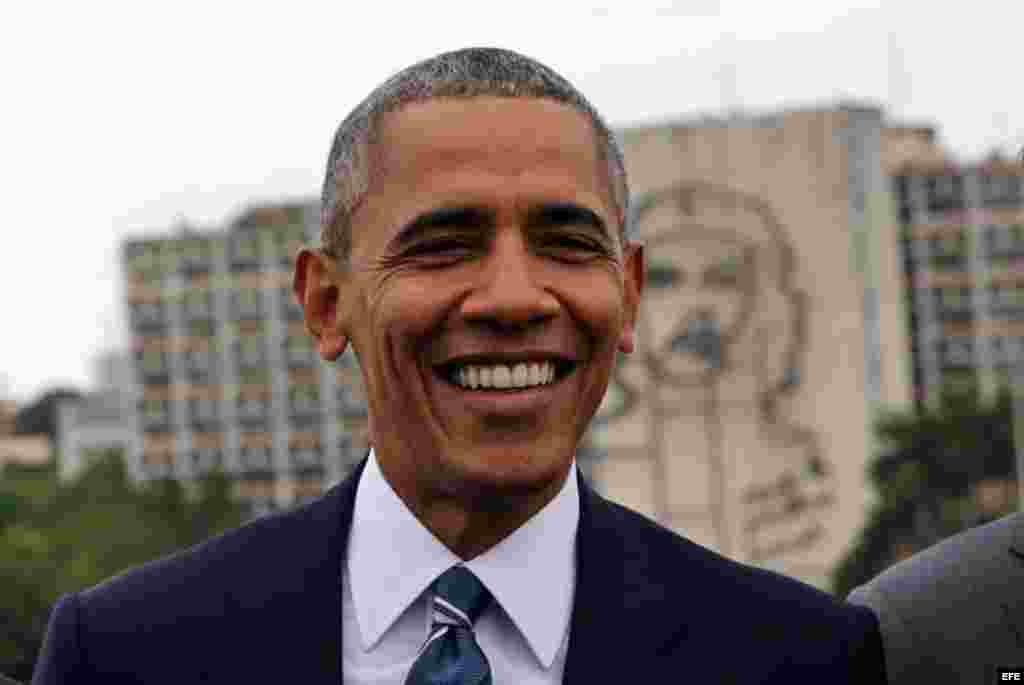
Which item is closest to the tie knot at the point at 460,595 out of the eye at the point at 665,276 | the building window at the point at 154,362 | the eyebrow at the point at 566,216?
the eyebrow at the point at 566,216

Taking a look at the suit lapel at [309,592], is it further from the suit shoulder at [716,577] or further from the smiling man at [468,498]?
the suit shoulder at [716,577]

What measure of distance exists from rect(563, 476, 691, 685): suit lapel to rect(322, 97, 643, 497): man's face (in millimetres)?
189

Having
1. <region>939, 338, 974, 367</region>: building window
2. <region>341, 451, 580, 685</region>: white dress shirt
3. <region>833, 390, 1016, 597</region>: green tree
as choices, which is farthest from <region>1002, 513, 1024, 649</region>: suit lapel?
<region>939, 338, 974, 367</region>: building window

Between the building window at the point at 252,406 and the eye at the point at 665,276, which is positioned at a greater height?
the eye at the point at 665,276

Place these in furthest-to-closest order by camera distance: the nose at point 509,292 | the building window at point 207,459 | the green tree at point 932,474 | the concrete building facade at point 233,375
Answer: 1. the building window at point 207,459
2. the concrete building facade at point 233,375
3. the green tree at point 932,474
4. the nose at point 509,292

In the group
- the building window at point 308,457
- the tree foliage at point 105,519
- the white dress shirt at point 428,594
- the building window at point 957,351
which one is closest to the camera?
the white dress shirt at point 428,594

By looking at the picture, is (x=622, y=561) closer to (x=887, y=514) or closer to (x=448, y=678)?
(x=448, y=678)

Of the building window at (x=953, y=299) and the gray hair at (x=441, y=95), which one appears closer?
the gray hair at (x=441, y=95)

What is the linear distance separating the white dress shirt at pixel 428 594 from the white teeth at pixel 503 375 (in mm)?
233

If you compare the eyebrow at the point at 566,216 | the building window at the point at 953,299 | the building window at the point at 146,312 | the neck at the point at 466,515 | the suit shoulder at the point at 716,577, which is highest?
the eyebrow at the point at 566,216

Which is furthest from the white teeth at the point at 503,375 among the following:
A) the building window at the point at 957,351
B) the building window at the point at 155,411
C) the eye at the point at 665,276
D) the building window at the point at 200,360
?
the building window at the point at 155,411

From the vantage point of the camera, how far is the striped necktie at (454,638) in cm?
356

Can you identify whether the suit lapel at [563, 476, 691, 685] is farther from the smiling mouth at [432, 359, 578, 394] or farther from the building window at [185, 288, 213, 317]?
the building window at [185, 288, 213, 317]

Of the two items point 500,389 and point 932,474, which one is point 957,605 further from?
point 932,474
